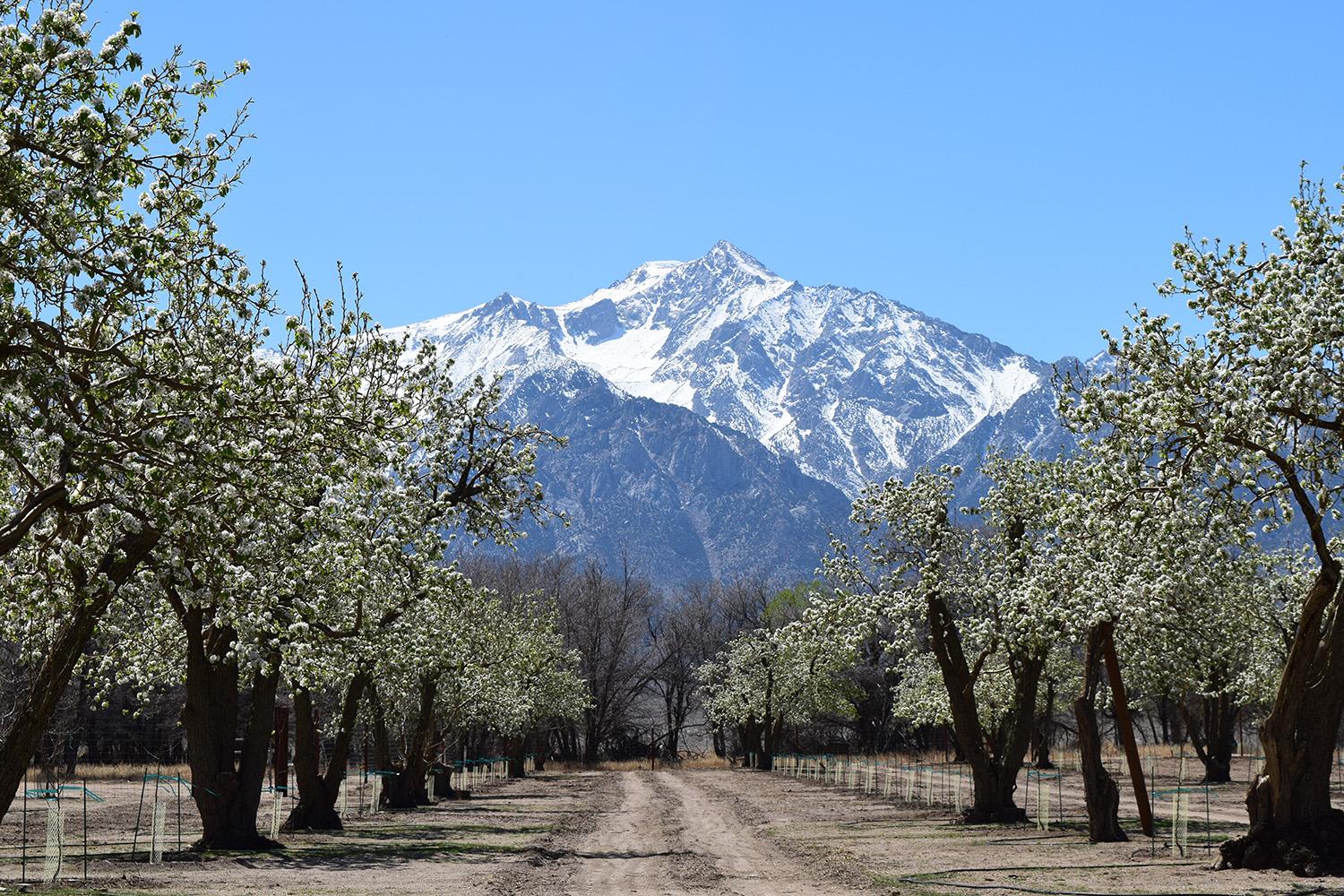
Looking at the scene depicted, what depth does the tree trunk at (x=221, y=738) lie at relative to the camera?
2052cm

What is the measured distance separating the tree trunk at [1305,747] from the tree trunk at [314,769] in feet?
55.0

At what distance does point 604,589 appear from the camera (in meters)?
98.6

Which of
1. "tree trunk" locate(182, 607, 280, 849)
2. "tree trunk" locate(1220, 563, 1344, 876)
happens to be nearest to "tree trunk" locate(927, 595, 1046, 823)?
"tree trunk" locate(1220, 563, 1344, 876)

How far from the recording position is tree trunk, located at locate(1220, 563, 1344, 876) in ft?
51.4

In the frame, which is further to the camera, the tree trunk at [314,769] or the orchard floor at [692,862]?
the tree trunk at [314,769]

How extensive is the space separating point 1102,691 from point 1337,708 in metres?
27.4

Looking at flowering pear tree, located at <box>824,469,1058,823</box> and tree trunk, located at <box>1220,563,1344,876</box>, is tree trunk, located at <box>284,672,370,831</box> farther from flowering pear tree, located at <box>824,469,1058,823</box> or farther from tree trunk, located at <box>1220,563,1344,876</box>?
tree trunk, located at <box>1220,563,1344,876</box>

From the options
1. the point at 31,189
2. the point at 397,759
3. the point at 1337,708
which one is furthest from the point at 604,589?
the point at 31,189

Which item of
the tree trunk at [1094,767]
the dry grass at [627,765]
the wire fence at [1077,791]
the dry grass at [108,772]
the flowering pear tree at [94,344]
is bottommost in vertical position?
the dry grass at [627,765]

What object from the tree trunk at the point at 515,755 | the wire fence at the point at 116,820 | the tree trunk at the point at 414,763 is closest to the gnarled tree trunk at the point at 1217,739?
the tree trunk at the point at 414,763

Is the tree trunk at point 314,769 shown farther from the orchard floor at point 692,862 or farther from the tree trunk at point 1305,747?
the tree trunk at point 1305,747

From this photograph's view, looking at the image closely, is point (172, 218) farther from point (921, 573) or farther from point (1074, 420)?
point (921, 573)

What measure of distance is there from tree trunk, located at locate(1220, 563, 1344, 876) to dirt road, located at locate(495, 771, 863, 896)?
17.1 ft

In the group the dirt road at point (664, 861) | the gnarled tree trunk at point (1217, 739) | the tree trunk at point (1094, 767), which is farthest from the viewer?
the gnarled tree trunk at point (1217, 739)
